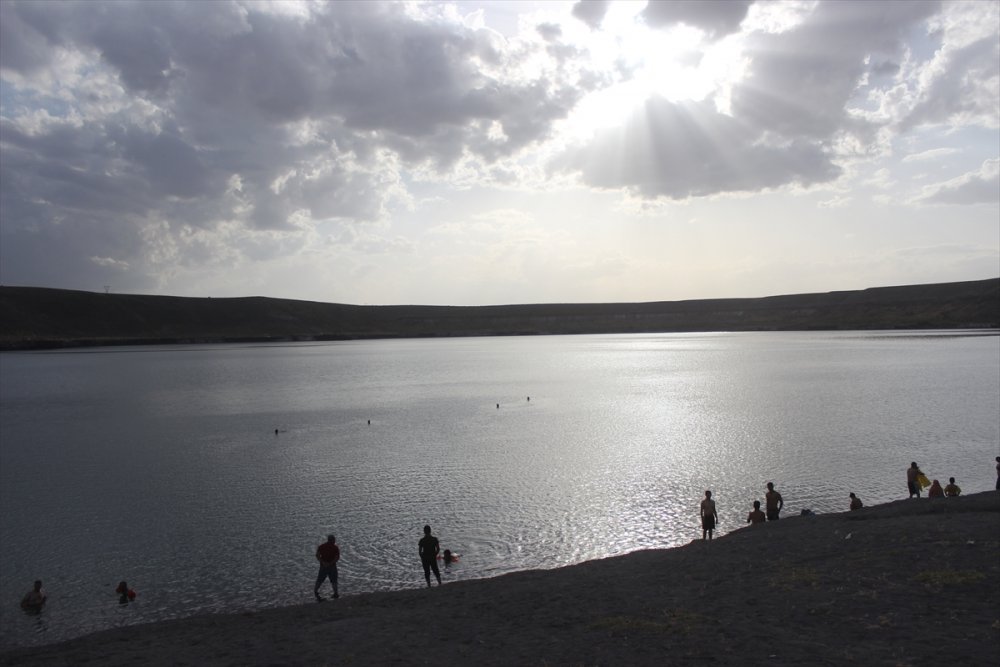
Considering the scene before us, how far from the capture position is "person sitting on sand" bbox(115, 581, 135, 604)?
18.6m

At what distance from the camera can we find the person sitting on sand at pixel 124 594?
60.9 ft

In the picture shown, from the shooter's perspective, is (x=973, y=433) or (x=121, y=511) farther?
(x=973, y=433)

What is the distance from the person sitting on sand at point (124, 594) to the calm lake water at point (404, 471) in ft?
1.02

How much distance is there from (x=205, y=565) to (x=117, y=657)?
299 inches

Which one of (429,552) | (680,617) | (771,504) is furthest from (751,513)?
(429,552)

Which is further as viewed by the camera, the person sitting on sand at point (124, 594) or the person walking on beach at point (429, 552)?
the person sitting on sand at point (124, 594)

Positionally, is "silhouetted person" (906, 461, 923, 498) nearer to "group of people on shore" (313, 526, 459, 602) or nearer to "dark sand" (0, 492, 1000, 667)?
"dark sand" (0, 492, 1000, 667)

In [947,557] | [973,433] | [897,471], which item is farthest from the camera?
[973,433]

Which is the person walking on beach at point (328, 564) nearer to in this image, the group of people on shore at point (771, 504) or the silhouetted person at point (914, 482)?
the group of people on shore at point (771, 504)

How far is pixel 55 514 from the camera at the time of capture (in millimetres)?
27125

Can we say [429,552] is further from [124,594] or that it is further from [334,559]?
[124,594]

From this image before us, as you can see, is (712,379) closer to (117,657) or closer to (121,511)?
(121,511)

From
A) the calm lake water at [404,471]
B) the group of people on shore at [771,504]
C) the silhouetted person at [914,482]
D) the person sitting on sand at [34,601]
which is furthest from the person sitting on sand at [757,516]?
the person sitting on sand at [34,601]

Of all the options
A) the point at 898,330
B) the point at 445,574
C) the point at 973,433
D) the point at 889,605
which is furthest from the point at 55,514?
the point at 898,330
